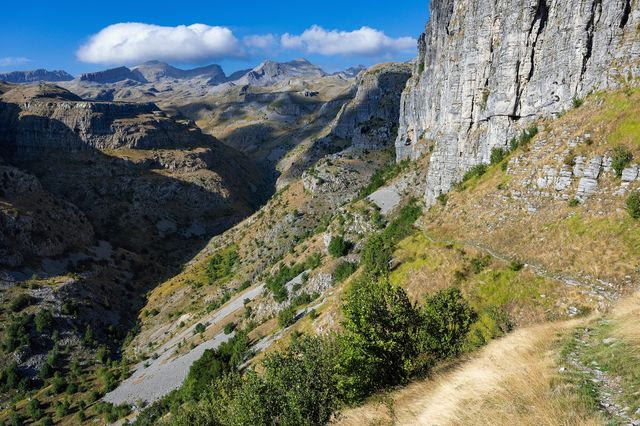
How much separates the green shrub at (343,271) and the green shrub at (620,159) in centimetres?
3435

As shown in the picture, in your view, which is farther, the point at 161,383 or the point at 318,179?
the point at 318,179

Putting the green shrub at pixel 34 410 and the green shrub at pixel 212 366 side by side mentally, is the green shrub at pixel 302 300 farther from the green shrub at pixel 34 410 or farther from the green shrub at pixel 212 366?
the green shrub at pixel 34 410

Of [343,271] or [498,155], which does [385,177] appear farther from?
[498,155]

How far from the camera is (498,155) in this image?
45969 mm

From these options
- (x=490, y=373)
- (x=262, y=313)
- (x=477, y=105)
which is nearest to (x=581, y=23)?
(x=477, y=105)

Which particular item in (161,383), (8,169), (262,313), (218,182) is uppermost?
(8,169)

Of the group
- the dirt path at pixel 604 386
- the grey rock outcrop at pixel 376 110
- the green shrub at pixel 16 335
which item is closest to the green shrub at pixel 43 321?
the green shrub at pixel 16 335

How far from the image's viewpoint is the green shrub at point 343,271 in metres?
59.8

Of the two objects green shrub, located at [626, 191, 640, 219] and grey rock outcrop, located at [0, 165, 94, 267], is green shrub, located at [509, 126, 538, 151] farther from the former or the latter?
grey rock outcrop, located at [0, 165, 94, 267]

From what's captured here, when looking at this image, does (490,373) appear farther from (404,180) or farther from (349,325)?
(404,180)

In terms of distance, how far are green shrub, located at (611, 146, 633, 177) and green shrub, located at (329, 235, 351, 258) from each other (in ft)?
130

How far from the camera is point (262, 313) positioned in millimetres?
66312

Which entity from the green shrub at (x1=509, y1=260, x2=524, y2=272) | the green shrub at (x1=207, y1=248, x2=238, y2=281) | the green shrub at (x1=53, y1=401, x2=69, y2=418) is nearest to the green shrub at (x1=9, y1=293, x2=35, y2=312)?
the green shrub at (x1=53, y1=401, x2=69, y2=418)

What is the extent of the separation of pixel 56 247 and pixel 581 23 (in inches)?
4308
